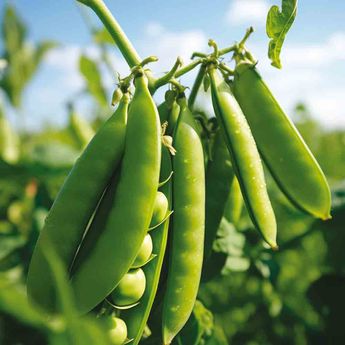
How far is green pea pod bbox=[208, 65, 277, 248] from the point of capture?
144cm

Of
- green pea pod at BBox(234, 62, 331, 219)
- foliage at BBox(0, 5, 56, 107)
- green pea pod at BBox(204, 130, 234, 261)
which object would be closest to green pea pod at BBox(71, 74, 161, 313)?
green pea pod at BBox(234, 62, 331, 219)

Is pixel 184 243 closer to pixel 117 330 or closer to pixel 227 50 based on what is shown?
pixel 117 330

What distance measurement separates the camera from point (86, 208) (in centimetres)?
133

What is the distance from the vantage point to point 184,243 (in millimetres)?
1398

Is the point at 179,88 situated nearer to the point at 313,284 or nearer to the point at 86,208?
the point at 86,208

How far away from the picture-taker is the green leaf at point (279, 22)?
62.6 inches

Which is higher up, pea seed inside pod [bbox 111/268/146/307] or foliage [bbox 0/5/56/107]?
foliage [bbox 0/5/56/107]

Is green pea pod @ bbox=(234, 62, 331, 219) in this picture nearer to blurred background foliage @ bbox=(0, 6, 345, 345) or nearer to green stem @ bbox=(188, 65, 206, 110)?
green stem @ bbox=(188, 65, 206, 110)

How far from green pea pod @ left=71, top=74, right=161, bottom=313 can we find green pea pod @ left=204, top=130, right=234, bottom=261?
44 centimetres

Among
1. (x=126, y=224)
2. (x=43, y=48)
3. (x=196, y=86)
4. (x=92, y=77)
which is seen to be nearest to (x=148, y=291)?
(x=126, y=224)

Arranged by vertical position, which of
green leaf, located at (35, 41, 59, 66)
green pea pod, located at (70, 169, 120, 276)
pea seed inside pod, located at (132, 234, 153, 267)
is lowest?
pea seed inside pod, located at (132, 234, 153, 267)

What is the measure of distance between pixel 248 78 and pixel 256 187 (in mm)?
353

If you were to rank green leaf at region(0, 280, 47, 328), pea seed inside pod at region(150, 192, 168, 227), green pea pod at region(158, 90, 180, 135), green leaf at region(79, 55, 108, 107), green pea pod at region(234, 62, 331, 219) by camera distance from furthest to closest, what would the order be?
green leaf at region(79, 55, 108, 107)
green pea pod at region(158, 90, 180, 135)
green pea pod at region(234, 62, 331, 219)
pea seed inside pod at region(150, 192, 168, 227)
green leaf at region(0, 280, 47, 328)

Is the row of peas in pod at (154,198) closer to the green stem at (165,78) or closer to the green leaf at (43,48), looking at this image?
the green stem at (165,78)
